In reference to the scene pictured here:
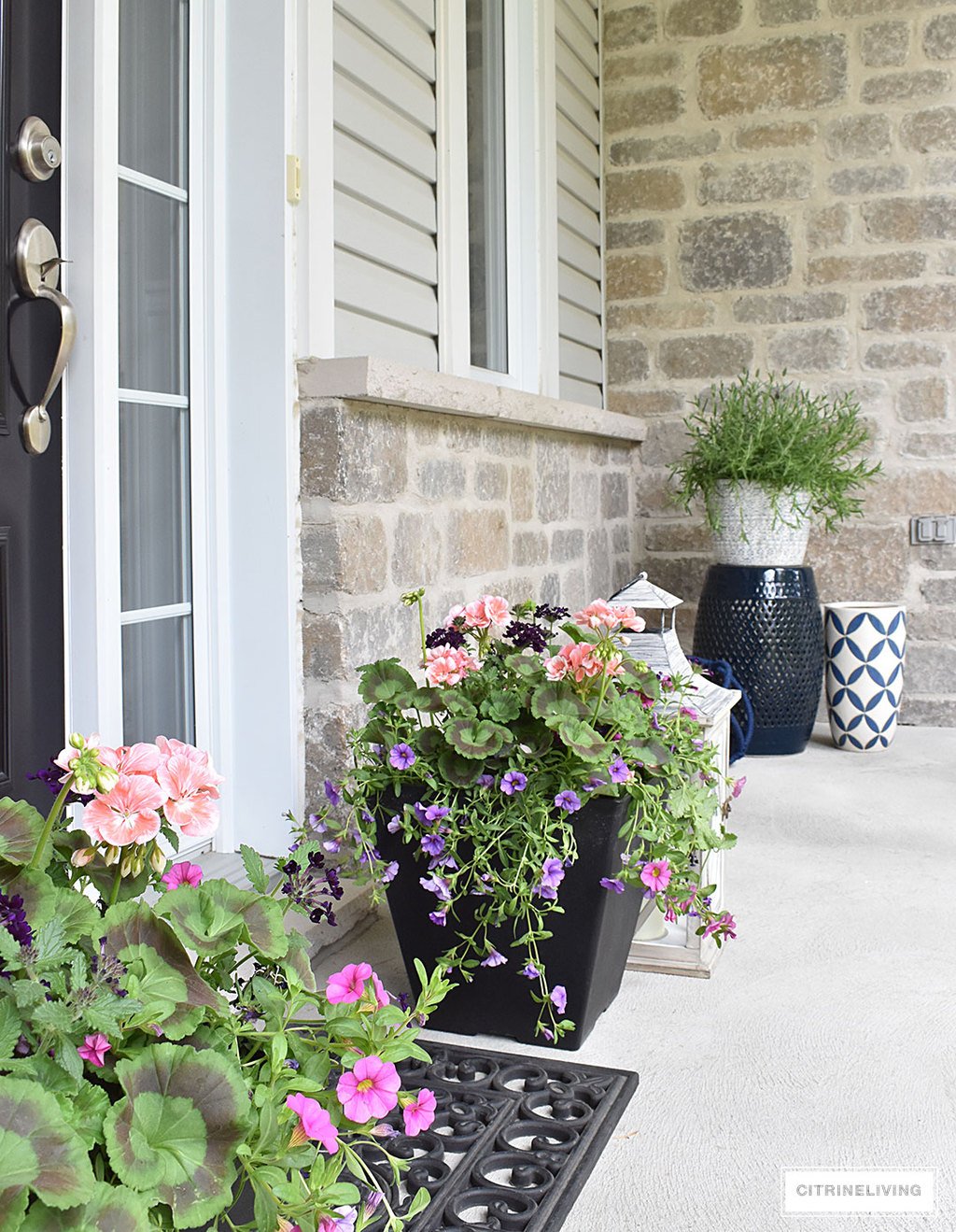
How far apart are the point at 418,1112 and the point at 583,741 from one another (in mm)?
634

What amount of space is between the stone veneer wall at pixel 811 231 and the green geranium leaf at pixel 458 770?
288 cm

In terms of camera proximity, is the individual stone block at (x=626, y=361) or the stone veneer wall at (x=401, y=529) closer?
the stone veneer wall at (x=401, y=529)

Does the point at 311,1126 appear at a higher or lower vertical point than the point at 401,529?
lower

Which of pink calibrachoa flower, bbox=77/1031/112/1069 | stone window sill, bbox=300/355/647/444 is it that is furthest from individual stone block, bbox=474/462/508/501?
pink calibrachoa flower, bbox=77/1031/112/1069

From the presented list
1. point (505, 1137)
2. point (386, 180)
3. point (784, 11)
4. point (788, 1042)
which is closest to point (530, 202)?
point (386, 180)

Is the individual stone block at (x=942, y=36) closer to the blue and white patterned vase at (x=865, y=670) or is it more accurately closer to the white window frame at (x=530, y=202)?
the white window frame at (x=530, y=202)

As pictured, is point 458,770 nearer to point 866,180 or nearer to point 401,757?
point 401,757

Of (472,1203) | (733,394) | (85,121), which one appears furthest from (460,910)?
(733,394)

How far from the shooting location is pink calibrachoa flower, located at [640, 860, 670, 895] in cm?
167

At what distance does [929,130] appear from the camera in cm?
407

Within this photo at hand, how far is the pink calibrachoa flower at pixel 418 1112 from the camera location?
1.04 metres

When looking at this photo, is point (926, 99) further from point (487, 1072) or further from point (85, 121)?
point (487, 1072)

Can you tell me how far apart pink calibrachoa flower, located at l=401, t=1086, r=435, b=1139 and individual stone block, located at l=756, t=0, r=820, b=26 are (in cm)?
412

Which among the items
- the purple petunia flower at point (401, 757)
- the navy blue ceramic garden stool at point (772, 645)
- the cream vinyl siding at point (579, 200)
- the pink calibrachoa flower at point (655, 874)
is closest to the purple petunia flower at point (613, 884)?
the pink calibrachoa flower at point (655, 874)
